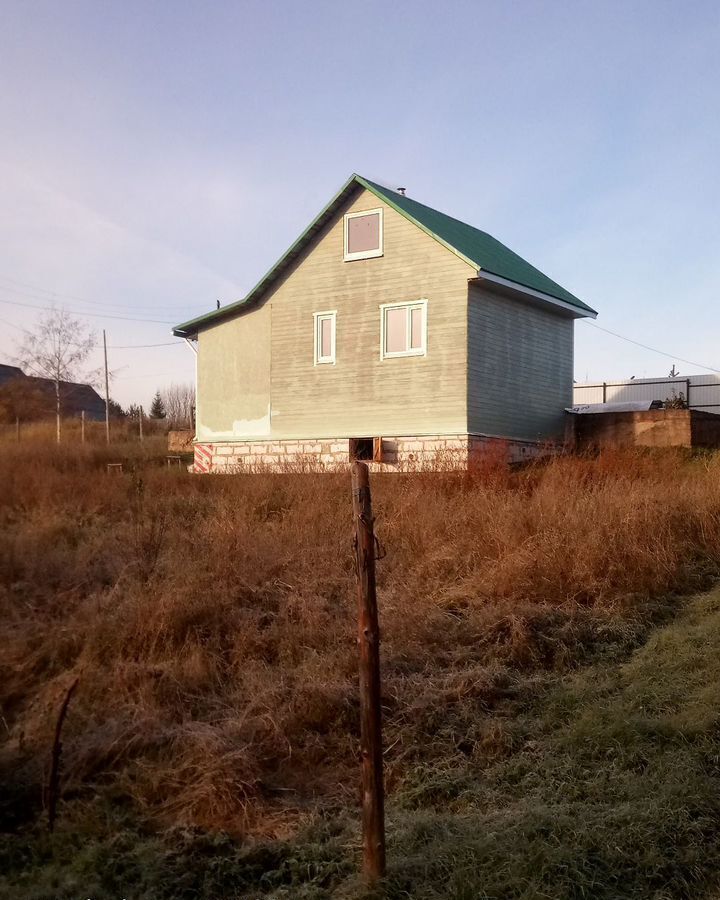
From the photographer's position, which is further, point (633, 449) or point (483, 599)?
point (633, 449)

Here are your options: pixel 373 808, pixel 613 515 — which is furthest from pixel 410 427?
pixel 373 808

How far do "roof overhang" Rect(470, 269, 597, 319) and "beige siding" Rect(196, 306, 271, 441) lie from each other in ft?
17.1

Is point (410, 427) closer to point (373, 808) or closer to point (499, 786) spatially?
point (499, 786)

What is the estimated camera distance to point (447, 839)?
4.50 meters

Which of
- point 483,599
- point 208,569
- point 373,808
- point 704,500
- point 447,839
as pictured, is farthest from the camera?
point 704,500

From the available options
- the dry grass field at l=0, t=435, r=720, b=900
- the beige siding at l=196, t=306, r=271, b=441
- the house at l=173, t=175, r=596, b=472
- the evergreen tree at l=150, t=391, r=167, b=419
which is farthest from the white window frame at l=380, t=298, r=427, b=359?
the evergreen tree at l=150, t=391, r=167, b=419

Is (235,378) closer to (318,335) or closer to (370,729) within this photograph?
(318,335)

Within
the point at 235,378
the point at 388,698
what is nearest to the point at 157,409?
the point at 235,378

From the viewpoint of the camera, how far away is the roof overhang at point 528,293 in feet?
56.2

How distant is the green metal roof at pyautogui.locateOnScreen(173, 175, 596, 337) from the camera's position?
1756 cm

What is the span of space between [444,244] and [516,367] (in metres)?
3.28

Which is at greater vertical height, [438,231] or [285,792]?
[438,231]

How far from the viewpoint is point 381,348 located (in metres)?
17.9

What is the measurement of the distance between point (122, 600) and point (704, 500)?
292 inches
